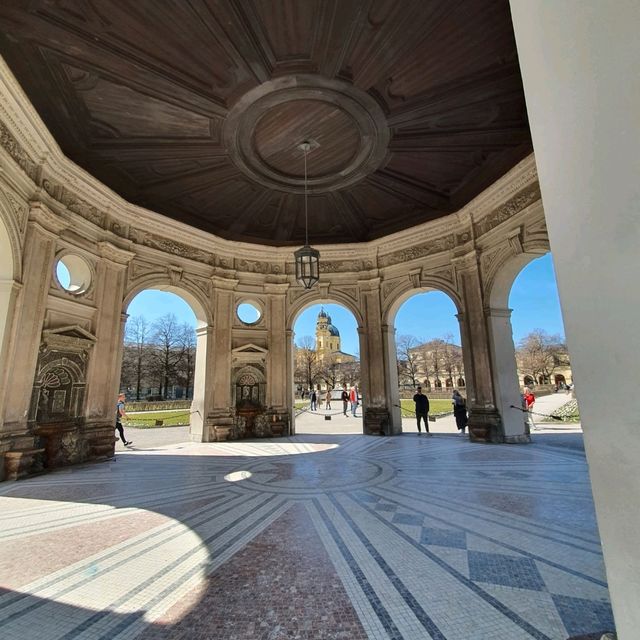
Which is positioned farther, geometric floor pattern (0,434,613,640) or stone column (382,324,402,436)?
stone column (382,324,402,436)

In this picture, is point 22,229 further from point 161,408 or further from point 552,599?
point 161,408

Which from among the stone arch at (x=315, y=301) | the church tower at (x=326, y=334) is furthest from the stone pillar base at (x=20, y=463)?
the church tower at (x=326, y=334)

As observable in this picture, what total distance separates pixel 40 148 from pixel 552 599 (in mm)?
11671

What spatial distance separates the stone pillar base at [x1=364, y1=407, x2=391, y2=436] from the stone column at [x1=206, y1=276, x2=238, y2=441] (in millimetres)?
4946

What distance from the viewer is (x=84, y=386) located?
9.18 metres

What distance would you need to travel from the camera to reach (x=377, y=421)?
1259 cm

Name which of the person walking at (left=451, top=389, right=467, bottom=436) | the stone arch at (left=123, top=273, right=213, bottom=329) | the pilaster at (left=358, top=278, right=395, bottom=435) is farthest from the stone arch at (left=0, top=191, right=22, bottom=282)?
the person walking at (left=451, top=389, right=467, bottom=436)

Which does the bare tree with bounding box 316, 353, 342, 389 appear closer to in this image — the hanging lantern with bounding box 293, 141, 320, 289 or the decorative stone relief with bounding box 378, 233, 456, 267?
the decorative stone relief with bounding box 378, 233, 456, 267

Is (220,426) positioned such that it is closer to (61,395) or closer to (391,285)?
(61,395)

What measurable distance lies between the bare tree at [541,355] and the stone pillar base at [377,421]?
53.2 m

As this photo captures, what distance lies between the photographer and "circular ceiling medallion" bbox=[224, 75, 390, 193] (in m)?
7.18

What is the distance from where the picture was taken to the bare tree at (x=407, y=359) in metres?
51.2

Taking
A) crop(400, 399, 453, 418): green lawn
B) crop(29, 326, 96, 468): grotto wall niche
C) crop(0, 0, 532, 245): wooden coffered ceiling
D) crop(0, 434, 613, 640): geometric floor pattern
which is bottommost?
crop(0, 434, 613, 640): geometric floor pattern

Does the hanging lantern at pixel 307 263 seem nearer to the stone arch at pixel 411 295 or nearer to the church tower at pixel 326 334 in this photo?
the stone arch at pixel 411 295
